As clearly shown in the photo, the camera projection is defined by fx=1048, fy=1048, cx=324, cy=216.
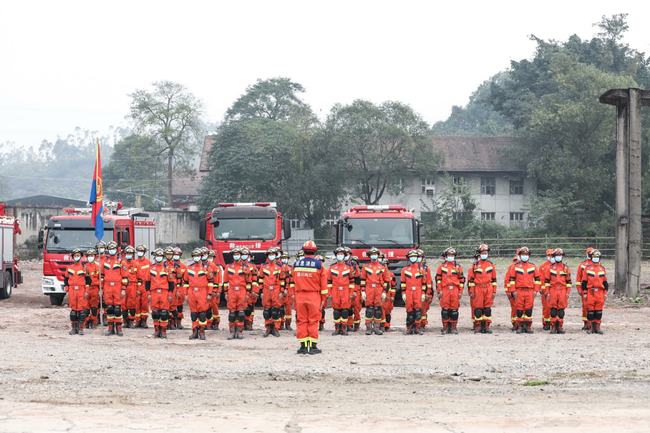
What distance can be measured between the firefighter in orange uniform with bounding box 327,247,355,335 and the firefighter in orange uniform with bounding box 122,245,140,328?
4205 millimetres

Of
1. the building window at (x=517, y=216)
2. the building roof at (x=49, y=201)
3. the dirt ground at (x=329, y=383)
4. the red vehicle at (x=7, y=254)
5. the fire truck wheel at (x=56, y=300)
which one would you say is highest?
the building roof at (x=49, y=201)

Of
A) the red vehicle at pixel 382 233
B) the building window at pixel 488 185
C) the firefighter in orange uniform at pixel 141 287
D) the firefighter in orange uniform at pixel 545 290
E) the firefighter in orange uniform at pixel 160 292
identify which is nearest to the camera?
the firefighter in orange uniform at pixel 160 292

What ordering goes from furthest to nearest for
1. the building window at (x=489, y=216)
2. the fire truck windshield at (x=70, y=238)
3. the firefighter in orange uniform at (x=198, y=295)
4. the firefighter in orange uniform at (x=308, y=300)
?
the building window at (x=489, y=216) < the fire truck windshield at (x=70, y=238) < the firefighter in orange uniform at (x=198, y=295) < the firefighter in orange uniform at (x=308, y=300)

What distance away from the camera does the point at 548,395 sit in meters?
12.8

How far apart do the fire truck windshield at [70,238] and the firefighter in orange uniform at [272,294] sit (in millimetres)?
8457

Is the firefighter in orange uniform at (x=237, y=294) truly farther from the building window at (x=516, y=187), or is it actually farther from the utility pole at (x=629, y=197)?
the building window at (x=516, y=187)

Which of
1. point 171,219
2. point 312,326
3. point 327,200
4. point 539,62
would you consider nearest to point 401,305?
point 312,326

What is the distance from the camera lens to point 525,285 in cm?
2083

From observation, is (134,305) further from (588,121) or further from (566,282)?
(588,121)

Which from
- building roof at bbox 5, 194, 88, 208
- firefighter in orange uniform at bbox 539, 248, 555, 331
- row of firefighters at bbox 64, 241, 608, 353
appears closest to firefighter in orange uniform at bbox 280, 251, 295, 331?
row of firefighters at bbox 64, 241, 608, 353

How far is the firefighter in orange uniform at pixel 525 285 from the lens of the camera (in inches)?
821

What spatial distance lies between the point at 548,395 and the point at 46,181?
173m

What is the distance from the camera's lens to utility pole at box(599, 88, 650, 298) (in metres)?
29.1

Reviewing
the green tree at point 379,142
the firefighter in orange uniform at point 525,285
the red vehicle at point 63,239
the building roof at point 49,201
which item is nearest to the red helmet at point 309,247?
the firefighter in orange uniform at point 525,285
